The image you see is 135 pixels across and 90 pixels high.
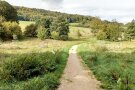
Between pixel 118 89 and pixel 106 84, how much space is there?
7.32 ft

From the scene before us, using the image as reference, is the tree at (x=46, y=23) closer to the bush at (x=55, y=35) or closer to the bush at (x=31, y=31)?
the bush at (x=31, y=31)

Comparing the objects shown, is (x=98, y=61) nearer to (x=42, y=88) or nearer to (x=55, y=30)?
(x=42, y=88)

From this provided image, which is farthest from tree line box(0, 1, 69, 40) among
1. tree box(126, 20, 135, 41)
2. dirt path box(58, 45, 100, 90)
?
dirt path box(58, 45, 100, 90)

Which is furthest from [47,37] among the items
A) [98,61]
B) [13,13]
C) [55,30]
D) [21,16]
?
[98,61]

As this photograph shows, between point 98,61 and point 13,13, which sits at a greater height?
point 13,13

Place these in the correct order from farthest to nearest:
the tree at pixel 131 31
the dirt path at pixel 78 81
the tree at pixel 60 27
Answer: the tree at pixel 131 31 < the tree at pixel 60 27 < the dirt path at pixel 78 81

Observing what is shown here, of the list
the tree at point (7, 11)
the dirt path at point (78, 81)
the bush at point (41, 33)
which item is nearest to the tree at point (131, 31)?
the bush at point (41, 33)

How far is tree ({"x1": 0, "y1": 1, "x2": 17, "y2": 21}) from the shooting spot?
97244 millimetres

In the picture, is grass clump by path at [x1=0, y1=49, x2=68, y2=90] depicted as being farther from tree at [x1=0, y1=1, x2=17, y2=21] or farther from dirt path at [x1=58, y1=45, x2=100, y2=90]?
tree at [x1=0, y1=1, x2=17, y2=21]

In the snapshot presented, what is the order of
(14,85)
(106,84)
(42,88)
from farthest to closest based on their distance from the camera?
(106,84) → (14,85) → (42,88)

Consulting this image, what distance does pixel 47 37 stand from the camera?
314 ft

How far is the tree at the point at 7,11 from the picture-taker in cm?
9724

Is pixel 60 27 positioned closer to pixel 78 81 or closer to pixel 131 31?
pixel 131 31

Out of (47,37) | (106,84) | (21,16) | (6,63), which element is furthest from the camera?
(21,16)
